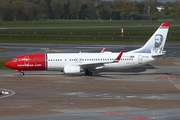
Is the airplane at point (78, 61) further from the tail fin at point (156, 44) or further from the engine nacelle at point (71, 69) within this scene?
the tail fin at point (156, 44)

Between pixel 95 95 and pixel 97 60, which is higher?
pixel 97 60

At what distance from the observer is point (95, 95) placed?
46.7 m

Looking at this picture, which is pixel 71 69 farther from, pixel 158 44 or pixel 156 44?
pixel 158 44

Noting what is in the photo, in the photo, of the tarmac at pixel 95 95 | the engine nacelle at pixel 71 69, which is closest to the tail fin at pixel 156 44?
the tarmac at pixel 95 95

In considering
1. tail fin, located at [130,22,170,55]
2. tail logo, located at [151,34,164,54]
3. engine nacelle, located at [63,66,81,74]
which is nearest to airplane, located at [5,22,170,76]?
engine nacelle, located at [63,66,81,74]

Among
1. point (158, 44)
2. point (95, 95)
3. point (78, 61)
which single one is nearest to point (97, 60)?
point (78, 61)

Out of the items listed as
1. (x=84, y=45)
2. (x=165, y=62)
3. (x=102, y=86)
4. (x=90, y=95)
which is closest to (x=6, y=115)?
(x=90, y=95)

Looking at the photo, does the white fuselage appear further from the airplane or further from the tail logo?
the tail logo

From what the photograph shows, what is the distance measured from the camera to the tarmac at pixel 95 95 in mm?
37031

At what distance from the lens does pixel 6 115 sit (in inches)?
1442

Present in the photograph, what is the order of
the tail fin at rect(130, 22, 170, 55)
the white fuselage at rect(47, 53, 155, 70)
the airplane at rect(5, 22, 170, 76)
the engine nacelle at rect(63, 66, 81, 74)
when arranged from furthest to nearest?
the tail fin at rect(130, 22, 170, 55) < the white fuselage at rect(47, 53, 155, 70) < the airplane at rect(5, 22, 170, 76) < the engine nacelle at rect(63, 66, 81, 74)

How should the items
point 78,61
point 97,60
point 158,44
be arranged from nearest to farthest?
point 78,61 < point 97,60 < point 158,44

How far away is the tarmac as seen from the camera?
3703 cm

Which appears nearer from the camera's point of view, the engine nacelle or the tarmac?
the tarmac
